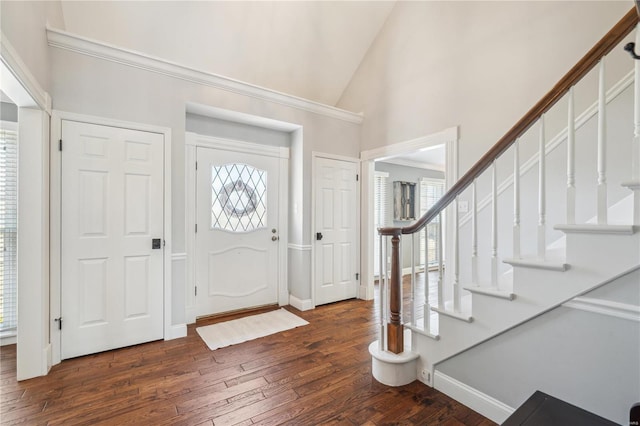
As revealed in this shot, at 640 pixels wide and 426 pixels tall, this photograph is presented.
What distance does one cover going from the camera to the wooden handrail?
1.28 metres

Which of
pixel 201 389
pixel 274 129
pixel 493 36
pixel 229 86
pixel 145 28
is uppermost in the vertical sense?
pixel 145 28

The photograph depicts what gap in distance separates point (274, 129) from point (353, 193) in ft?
4.50

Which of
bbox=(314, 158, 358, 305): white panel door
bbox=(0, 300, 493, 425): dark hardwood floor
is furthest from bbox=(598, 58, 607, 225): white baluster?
bbox=(314, 158, 358, 305): white panel door

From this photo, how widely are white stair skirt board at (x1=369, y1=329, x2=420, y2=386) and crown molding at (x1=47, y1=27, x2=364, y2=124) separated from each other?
9.35 ft

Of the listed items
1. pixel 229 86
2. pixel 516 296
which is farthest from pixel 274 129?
pixel 516 296

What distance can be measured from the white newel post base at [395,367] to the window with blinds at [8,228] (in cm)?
321

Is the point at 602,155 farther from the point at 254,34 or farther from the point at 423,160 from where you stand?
the point at 423,160

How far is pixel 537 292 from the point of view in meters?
1.50

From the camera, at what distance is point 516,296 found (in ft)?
5.18

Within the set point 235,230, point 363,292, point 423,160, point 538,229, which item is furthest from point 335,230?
point 423,160

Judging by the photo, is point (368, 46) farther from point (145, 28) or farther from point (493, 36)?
point (145, 28)

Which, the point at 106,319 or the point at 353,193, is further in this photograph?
the point at 353,193

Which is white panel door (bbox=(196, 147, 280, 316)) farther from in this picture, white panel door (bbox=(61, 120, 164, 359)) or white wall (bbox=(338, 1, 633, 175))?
white wall (bbox=(338, 1, 633, 175))

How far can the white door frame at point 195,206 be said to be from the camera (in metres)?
3.20
